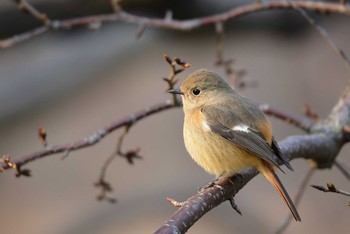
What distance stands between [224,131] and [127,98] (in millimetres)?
3540

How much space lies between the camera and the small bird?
3221 mm

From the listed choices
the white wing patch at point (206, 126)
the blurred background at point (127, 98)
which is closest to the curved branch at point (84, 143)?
the white wing patch at point (206, 126)

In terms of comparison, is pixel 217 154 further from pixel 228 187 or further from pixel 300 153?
pixel 228 187

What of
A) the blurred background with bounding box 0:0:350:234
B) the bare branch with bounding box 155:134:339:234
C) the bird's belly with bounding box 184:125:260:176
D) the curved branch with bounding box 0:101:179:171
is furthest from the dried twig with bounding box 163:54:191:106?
the blurred background with bounding box 0:0:350:234

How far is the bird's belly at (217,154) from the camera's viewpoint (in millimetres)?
3297

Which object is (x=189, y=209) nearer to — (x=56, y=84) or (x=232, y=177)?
(x=232, y=177)

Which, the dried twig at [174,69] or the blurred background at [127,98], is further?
the blurred background at [127,98]

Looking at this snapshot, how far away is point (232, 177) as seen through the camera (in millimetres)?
3123

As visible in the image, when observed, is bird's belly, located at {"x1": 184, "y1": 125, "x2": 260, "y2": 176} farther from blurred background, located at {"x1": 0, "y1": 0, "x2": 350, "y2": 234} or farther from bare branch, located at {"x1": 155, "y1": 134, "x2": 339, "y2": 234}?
blurred background, located at {"x1": 0, "y1": 0, "x2": 350, "y2": 234}

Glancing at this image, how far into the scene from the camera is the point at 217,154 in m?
3.41

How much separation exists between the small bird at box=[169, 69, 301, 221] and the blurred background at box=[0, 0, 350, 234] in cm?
219

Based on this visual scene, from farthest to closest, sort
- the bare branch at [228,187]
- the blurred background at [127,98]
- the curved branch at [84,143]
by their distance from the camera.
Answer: the blurred background at [127,98] → the curved branch at [84,143] → the bare branch at [228,187]

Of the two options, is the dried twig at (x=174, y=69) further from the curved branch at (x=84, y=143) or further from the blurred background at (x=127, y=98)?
the blurred background at (x=127, y=98)

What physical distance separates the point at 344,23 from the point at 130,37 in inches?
88.7
